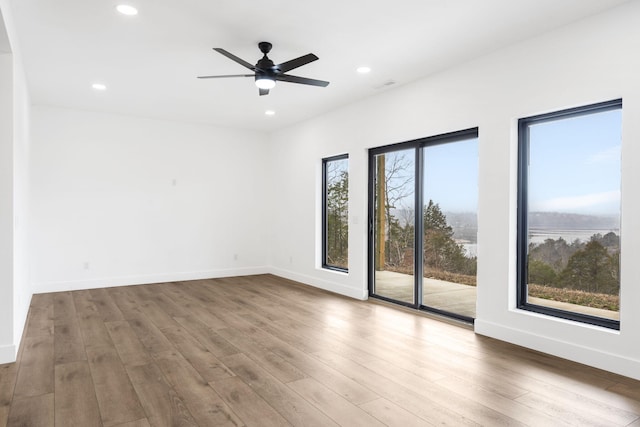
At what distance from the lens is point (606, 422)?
233 cm

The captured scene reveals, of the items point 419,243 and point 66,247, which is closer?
point 419,243

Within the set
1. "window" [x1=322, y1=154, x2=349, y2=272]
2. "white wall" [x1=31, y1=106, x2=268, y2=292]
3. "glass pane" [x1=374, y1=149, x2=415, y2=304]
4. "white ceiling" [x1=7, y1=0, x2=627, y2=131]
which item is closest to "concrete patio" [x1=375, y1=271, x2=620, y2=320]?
"glass pane" [x1=374, y1=149, x2=415, y2=304]

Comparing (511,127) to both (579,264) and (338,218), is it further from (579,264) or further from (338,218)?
(338,218)

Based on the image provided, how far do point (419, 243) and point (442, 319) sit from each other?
0.91 meters

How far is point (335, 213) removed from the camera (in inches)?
260

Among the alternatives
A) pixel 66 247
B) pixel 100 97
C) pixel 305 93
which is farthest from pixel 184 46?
pixel 66 247

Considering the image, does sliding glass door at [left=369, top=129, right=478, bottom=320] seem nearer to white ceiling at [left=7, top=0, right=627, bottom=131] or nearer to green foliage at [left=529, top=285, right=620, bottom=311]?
green foliage at [left=529, top=285, right=620, bottom=311]

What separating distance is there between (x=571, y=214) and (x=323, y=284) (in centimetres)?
375

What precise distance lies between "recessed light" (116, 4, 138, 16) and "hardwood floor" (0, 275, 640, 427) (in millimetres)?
2761

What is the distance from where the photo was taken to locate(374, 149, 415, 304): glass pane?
5.14 m

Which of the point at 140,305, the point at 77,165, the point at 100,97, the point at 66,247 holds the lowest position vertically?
the point at 140,305

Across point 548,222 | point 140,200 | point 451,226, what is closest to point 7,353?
point 140,200

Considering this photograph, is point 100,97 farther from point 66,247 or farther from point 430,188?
point 430,188

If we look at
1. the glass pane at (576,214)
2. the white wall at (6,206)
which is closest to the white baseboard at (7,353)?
the white wall at (6,206)
